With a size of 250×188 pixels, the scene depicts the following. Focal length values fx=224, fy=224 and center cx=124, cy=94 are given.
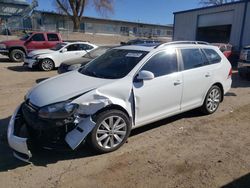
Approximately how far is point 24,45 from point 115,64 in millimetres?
11534

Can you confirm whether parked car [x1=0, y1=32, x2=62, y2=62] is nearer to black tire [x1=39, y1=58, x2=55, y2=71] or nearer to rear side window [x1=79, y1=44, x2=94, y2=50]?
rear side window [x1=79, y1=44, x2=94, y2=50]

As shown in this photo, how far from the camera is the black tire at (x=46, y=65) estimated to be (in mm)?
10664

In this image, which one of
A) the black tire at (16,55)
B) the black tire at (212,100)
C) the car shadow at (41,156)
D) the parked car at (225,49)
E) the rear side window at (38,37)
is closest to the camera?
the car shadow at (41,156)

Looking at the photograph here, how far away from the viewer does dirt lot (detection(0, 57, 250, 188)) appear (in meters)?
2.82

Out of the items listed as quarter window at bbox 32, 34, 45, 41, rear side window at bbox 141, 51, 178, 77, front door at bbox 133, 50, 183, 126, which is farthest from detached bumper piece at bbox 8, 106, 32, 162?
quarter window at bbox 32, 34, 45, 41

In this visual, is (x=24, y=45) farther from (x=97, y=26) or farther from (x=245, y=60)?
(x=97, y=26)

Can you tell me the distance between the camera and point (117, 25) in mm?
48656

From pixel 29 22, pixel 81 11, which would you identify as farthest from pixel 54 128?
pixel 29 22

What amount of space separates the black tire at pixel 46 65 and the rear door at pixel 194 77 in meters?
8.01

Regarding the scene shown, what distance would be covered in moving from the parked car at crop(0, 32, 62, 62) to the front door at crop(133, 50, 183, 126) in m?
11.6

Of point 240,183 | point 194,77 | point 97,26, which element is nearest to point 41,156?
point 240,183

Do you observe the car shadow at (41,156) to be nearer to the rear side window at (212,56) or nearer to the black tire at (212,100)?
the black tire at (212,100)

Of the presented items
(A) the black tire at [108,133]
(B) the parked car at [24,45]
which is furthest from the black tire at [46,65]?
(A) the black tire at [108,133]

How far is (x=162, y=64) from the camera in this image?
4043 millimetres
